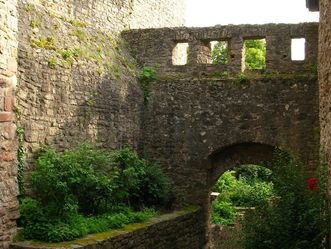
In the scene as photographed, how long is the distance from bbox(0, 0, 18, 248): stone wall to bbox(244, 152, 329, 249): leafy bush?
3512 mm

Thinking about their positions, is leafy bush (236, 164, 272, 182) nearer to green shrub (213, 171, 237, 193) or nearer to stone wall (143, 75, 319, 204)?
green shrub (213, 171, 237, 193)

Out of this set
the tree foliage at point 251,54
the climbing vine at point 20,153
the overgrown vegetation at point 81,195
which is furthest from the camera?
the tree foliage at point 251,54

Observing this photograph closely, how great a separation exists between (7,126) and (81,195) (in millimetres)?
2051

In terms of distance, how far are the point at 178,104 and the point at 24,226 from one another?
18.2 ft

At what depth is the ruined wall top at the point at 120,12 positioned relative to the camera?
10.6 meters

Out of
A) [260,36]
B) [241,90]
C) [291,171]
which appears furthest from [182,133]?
[291,171]

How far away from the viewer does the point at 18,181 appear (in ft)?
26.5

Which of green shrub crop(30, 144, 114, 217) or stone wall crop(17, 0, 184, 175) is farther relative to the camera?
stone wall crop(17, 0, 184, 175)

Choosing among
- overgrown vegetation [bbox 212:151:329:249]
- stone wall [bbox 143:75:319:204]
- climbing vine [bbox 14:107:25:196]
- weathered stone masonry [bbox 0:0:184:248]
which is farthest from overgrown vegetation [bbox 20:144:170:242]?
overgrown vegetation [bbox 212:151:329:249]

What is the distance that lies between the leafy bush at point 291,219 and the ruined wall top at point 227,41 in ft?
15.2

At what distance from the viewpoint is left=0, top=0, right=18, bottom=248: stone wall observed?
285 inches

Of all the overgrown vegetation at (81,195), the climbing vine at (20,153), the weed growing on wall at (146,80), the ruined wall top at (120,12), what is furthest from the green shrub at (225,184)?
the climbing vine at (20,153)

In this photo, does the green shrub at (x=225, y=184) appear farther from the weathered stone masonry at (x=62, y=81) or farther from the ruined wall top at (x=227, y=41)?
the weathered stone masonry at (x=62, y=81)

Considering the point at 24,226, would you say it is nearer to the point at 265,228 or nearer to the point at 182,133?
the point at 265,228
